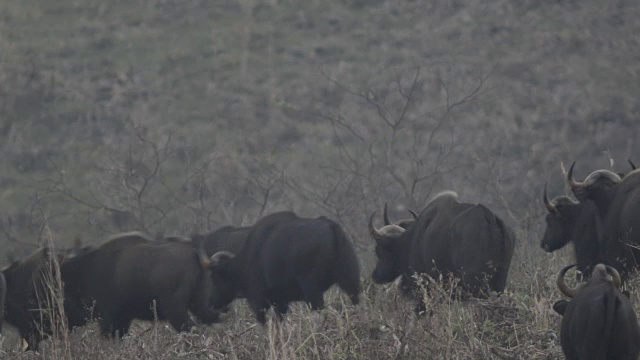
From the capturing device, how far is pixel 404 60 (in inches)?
1271

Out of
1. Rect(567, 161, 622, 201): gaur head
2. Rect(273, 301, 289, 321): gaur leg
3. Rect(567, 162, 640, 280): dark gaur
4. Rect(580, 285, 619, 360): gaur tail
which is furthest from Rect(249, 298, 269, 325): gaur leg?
Rect(580, 285, 619, 360): gaur tail

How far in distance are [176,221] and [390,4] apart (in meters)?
14.6

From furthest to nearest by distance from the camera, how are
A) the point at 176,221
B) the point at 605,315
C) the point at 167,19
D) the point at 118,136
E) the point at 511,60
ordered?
the point at 167,19
the point at 511,60
the point at 118,136
the point at 176,221
the point at 605,315

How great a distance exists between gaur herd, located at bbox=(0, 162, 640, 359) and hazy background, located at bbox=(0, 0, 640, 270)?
807cm

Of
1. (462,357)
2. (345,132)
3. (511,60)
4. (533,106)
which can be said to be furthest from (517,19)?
(462,357)

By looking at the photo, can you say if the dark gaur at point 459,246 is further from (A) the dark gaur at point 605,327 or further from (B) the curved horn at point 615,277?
(A) the dark gaur at point 605,327

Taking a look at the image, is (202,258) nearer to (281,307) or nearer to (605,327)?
(281,307)

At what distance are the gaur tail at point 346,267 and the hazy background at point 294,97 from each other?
8.76 meters

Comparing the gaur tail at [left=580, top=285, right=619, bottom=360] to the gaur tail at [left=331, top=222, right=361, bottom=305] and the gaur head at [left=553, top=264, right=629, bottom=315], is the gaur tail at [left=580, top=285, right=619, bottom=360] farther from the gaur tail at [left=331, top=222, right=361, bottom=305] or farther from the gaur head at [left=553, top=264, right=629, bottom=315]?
the gaur tail at [left=331, top=222, right=361, bottom=305]

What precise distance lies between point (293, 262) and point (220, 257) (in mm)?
895

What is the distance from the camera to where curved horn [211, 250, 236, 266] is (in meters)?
12.5

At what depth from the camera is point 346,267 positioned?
12344 millimetres

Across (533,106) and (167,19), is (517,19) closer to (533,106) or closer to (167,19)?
(533,106)

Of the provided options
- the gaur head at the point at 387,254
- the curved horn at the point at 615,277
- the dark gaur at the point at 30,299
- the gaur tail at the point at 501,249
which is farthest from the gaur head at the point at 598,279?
the dark gaur at the point at 30,299
